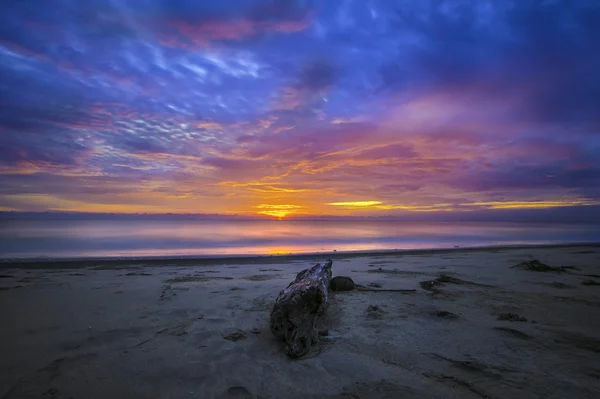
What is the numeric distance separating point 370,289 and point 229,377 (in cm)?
487

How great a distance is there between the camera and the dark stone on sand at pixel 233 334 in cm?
458

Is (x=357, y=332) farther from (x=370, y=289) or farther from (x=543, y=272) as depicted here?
(x=543, y=272)

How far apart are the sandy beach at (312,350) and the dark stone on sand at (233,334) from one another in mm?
18

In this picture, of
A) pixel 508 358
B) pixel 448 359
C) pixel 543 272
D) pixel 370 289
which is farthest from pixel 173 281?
pixel 543 272

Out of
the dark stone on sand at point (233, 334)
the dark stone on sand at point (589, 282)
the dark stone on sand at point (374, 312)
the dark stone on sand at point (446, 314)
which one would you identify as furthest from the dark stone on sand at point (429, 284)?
the dark stone on sand at point (233, 334)

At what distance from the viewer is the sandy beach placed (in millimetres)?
3273

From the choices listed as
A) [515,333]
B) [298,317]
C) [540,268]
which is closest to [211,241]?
[540,268]

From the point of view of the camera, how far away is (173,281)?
901 centimetres

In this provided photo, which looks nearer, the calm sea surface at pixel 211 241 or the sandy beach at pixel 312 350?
the sandy beach at pixel 312 350

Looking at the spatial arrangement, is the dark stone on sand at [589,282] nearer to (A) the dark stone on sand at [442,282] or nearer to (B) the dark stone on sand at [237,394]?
(A) the dark stone on sand at [442,282]

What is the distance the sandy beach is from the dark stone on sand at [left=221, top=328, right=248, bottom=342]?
2 cm

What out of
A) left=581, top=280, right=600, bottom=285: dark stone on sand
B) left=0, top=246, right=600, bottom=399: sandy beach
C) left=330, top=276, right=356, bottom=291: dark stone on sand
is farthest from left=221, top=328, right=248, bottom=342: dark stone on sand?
left=581, top=280, right=600, bottom=285: dark stone on sand

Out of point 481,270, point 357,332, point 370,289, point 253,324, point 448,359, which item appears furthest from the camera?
point 481,270

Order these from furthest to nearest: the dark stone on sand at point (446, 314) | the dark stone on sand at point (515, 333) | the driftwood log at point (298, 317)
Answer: the dark stone on sand at point (446, 314), the dark stone on sand at point (515, 333), the driftwood log at point (298, 317)
